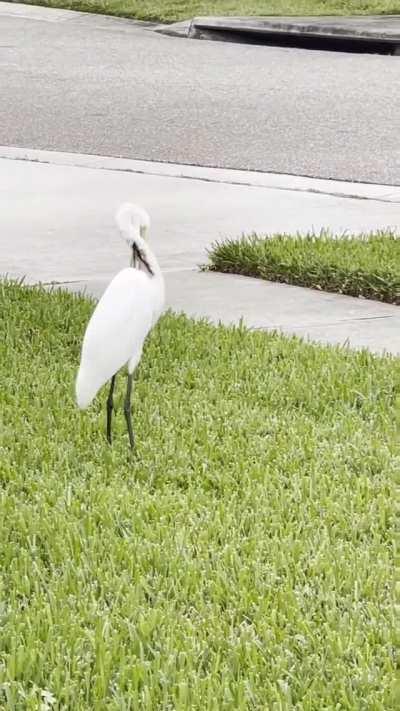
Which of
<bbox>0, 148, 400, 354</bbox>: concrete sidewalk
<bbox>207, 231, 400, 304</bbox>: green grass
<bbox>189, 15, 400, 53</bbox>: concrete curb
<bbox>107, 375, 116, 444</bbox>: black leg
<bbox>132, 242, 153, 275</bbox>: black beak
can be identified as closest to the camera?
<bbox>132, 242, 153, 275</bbox>: black beak

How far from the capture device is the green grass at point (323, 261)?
6234 millimetres

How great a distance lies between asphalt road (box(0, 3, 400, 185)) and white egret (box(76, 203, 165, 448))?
5311 millimetres

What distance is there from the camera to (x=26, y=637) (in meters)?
2.99

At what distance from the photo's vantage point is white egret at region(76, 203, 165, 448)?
3.82 m

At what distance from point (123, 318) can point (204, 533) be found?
70 cm

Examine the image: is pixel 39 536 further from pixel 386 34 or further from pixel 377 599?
pixel 386 34

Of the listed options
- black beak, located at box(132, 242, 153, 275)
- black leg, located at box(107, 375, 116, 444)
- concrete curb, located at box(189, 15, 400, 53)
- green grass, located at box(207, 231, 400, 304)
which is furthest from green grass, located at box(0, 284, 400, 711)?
concrete curb, located at box(189, 15, 400, 53)

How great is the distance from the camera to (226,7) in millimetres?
20422

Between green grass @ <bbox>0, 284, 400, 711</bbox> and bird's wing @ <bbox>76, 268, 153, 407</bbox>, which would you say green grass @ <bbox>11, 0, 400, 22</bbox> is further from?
bird's wing @ <bbox>76, 268, 153, 407</bbox>

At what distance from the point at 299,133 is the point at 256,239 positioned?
412 cm

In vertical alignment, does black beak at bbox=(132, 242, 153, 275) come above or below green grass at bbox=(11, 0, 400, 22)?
above

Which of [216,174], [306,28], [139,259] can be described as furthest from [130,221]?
[306,28]

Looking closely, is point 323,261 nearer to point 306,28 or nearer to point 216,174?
point 216,174

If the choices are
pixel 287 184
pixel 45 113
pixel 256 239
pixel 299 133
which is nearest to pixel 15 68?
pixel 45 113
